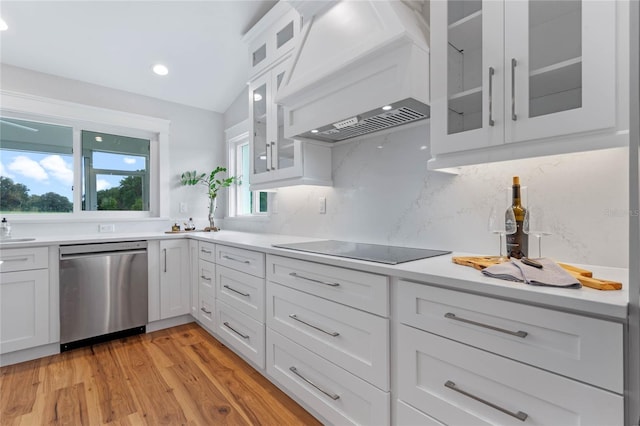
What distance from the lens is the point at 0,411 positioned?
1.69 meters

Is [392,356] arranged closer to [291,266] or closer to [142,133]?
[291,266]

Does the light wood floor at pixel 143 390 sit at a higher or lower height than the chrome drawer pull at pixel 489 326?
lower

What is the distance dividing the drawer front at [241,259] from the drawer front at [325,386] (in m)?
0.41

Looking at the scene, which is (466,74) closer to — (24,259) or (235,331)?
(235,331)

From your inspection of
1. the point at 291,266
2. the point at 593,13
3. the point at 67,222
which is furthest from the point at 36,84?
the point at 593,13

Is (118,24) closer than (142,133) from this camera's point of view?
Yes

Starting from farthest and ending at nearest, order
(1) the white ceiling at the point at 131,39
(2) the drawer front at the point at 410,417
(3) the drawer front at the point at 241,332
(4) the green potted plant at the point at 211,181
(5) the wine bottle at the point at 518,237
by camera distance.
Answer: (4) the green potted plant at the point at 211,181 → (1) the white ceiling at the point at 131,39 → (3) the drawer front at the point at 241,332 → (5) the wine bottle at the point at 518,237 → (2) the drawer front at the point at 410,417

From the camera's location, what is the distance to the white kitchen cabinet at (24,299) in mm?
2178

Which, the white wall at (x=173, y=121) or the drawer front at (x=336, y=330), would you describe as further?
the white wall at (x=173, y=121)

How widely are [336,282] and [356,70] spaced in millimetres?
1080

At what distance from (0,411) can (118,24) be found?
2.74m

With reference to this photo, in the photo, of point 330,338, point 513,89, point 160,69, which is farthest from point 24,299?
point 513,89

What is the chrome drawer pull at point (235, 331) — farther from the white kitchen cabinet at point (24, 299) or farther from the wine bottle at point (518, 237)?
the wine bottle at point (518, 237)

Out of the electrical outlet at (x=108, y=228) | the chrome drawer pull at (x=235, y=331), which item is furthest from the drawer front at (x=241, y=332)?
the electrical outlet at (x=108, y=228)
